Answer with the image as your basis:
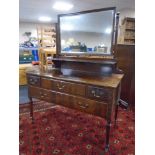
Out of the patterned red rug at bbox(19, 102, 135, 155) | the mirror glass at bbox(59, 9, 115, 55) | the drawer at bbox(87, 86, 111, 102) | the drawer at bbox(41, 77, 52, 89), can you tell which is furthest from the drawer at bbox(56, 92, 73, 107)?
the mirror glass at bbox(59, 9, 115, 55)

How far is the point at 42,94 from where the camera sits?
72.6 inches

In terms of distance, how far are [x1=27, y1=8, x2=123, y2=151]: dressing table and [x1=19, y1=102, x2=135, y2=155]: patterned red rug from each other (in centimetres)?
24

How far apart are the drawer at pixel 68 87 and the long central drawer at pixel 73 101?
0.05m

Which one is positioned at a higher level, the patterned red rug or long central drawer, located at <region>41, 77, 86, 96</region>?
long central drawer, located at <region>41, 77, 86, 96</region>

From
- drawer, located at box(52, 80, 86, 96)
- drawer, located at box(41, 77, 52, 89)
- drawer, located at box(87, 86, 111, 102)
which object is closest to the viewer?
drawer, located at box(87, 86, 111, 102)

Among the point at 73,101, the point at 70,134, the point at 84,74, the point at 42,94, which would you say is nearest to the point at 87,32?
the point at 84,74

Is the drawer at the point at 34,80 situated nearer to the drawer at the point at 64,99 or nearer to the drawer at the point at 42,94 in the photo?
the drawer at the point at 42,94

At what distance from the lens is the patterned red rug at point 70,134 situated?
5.13 feet

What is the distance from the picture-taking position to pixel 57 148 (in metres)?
1.59

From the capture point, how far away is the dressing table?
1.42m

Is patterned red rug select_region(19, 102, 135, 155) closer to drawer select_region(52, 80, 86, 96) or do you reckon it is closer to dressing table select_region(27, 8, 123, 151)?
dressing table select_region(27, 8, 123, 151)
